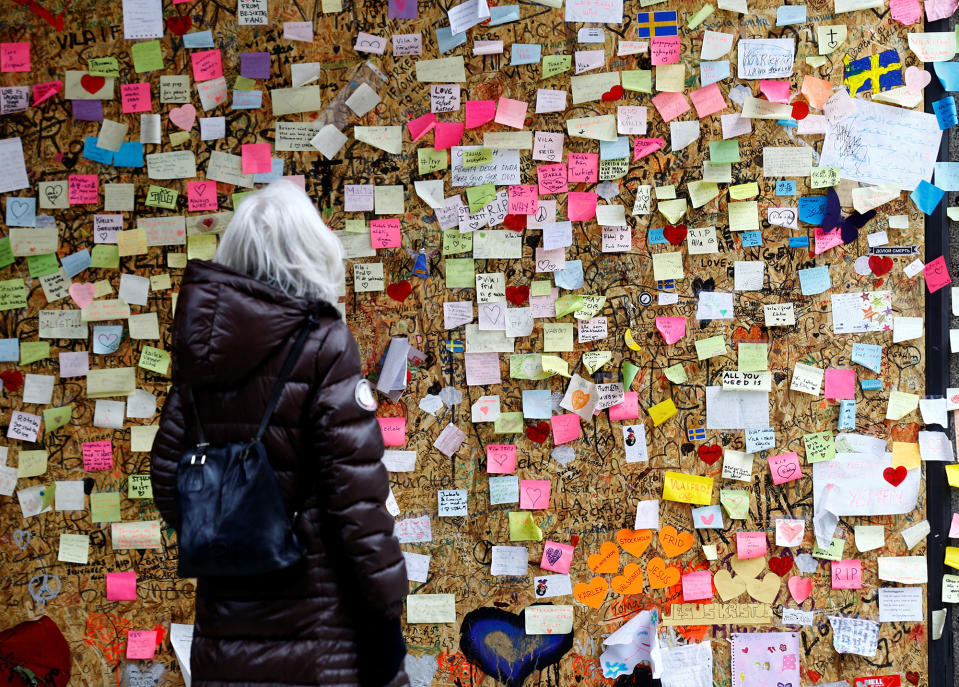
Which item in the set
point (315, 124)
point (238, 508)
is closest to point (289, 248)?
point (238, 508)

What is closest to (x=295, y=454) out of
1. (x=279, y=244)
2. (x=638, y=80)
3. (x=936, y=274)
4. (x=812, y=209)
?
(x=279, y=244)

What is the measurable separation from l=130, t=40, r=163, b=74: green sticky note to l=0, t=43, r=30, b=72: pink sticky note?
0.40m

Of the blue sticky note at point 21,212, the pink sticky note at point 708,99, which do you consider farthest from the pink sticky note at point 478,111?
the blue sticky note at point 21,212

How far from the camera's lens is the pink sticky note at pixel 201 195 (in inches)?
110

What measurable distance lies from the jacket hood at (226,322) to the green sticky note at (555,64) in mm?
1456

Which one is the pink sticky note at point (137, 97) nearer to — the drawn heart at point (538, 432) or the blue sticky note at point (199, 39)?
the blue sticky note at point (199, 39)

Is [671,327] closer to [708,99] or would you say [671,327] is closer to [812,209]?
[812,209]

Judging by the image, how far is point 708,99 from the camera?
2.74m

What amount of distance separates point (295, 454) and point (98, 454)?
142cm

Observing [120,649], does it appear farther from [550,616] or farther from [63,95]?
[63,95]

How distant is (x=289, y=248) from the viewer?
72.0 inches

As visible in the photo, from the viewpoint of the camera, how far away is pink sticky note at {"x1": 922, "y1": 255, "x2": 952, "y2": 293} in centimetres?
279

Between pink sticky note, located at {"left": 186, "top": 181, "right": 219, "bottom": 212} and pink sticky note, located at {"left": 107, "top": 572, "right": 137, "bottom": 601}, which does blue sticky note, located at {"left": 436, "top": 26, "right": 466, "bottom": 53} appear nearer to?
pink sticky note, located at {"left": 186, "top": 181, "right": 219, "bottom": 212}

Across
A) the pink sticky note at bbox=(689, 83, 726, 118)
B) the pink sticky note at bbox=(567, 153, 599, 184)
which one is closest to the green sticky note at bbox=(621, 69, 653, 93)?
the pink sticky note at bbox=(689, 83, 726, 118)
